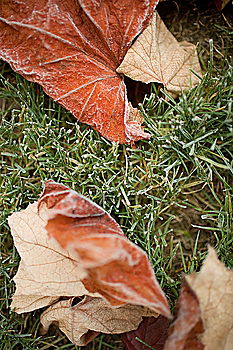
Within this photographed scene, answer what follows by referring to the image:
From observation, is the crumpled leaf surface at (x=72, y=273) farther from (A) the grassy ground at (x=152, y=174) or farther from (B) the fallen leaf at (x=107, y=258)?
(A) the grassy ground at (x=152, y=174)

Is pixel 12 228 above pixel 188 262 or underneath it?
above

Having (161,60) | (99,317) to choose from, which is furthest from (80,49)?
(99,317)

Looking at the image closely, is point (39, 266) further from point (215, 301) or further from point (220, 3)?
point (220, 3)

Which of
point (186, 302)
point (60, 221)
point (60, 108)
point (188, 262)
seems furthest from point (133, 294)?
point (60, 108)

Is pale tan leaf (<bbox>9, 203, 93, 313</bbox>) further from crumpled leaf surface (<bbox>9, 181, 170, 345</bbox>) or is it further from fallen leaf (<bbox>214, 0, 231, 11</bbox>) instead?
fallen leaf (<bbox>214, 0, 231, 11</bbox>)

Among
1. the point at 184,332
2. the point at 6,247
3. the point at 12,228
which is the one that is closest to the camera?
the point at 184,332

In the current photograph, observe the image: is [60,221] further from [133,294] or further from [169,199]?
[169,199]

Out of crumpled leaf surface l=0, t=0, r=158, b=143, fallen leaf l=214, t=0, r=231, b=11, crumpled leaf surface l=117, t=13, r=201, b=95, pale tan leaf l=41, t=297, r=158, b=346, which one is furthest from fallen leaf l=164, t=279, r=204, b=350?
fallen leaf l=214, t=0, r=231, b=11
